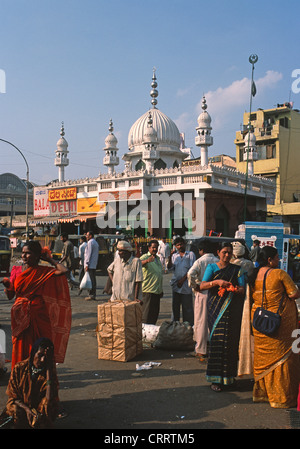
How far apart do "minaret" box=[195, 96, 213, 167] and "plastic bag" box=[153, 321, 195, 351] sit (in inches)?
824

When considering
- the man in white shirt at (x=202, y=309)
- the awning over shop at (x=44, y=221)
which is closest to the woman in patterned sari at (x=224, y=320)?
the man in white shirt at (x=202, y=309)

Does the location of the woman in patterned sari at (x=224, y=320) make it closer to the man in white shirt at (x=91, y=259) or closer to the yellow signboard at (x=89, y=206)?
the man in white shirt at (x=91, y=259)

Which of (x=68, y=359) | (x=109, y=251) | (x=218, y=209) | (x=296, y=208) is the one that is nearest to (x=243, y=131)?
(x=296, y=208)

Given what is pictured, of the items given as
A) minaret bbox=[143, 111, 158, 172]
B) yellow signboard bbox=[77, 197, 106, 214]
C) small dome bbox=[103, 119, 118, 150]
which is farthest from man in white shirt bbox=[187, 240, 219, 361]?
small dome bbox=[103, 119, 118, 150]

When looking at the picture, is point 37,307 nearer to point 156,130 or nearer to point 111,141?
point 111,141

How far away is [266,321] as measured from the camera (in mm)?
4105

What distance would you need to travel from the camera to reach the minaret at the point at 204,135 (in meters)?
26.2

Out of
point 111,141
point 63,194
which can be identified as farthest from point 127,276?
point 63,194

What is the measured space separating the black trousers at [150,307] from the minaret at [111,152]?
2452cm

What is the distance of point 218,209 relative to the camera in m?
25.3

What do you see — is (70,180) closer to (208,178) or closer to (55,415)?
(208,178)

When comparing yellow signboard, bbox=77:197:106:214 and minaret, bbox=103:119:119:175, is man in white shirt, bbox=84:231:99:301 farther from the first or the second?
minaret, bbox=103:119:119:175

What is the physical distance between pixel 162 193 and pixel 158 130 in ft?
25.9

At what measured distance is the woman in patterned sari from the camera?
4.46 m
